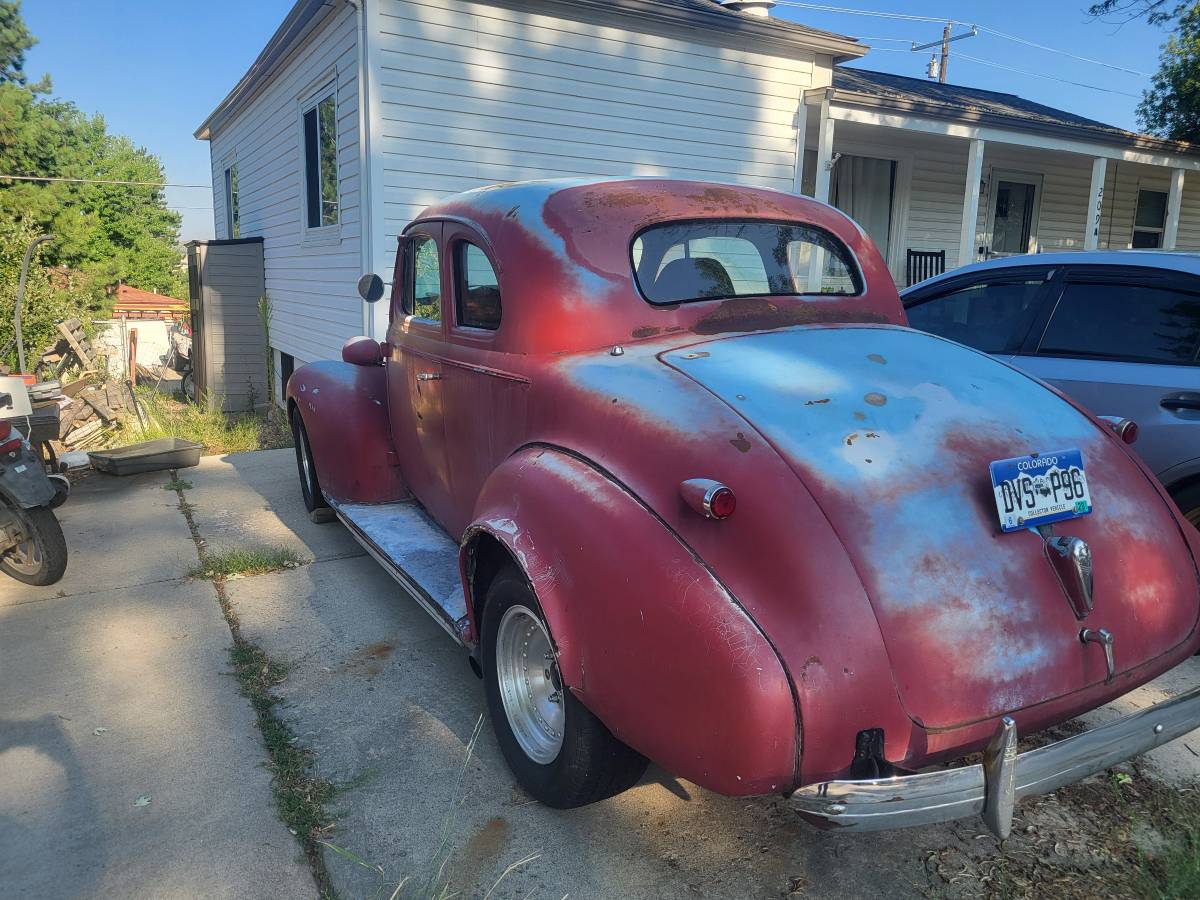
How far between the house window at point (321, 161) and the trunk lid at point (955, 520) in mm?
8530

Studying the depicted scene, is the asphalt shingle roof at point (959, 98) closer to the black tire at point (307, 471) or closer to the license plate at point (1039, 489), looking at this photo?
the black tire at point (307, 471)

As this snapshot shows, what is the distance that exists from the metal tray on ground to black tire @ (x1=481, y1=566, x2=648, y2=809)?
567 cm

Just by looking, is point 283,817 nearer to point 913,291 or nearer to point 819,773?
point 819,773

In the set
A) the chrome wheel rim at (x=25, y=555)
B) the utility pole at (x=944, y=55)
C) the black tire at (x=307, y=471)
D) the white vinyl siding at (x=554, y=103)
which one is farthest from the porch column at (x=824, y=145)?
the utility pole at (x=944, y=55)

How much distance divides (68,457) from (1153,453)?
22.2ft

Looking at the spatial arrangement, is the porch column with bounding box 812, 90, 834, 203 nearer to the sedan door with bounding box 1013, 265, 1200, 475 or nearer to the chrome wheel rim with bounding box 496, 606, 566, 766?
the sedan door with bounding box 1013, 265, 1200, 475

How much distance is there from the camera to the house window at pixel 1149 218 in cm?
1706

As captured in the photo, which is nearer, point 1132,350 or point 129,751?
point 129,751

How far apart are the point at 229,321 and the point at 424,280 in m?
10.5

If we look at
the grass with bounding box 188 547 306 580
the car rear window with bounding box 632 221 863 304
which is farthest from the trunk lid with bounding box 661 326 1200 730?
the grass with bounding box 188 547 306 580

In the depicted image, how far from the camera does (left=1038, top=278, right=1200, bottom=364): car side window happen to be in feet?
12.6

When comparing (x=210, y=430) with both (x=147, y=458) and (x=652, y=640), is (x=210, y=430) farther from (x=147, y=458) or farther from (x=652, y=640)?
(x=652, y=640)

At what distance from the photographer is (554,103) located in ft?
30.9

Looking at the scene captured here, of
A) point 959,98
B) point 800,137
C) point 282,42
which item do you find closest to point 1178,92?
point 959,98
